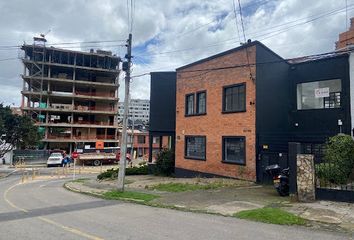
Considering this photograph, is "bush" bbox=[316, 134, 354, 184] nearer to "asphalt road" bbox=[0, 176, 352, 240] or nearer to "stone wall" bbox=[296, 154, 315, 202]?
"stone wall" bbox=[296, 154, 315, 202]

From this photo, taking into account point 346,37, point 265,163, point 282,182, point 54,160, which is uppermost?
point 346,37

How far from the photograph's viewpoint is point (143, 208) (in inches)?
462

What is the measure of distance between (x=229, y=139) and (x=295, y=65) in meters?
6.05

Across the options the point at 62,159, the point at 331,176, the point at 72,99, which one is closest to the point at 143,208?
the point at 331,176

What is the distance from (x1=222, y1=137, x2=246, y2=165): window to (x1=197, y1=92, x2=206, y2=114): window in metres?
3.13

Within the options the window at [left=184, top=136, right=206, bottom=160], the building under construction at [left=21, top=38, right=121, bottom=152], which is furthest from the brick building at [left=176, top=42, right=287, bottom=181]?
the building under construction at [left=21, top=38, right=121, bottom=152]

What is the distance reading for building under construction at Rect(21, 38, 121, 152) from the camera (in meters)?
65.1

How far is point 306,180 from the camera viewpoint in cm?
1145

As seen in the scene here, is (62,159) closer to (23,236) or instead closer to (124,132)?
(124,132)

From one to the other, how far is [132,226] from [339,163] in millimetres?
7820

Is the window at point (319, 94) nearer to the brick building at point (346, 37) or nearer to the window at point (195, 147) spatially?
the window at point (195, 147)

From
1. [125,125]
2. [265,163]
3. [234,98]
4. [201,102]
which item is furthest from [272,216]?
[201,102]

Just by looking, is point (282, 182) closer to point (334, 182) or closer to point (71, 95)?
point (334, 182)

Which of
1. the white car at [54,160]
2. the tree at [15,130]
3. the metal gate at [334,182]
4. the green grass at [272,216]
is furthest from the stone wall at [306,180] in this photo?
the white car at [54,160]
